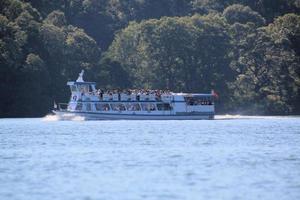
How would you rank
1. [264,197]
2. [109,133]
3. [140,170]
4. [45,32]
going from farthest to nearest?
[45,32], [109,133], [140,170], [264,197]

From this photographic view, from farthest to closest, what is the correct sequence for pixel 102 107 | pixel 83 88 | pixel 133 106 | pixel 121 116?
pixel 83 88 → pixel 133 106 → pixel 121 116 → pixel 102 107

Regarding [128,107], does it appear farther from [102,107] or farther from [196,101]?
[196,101]

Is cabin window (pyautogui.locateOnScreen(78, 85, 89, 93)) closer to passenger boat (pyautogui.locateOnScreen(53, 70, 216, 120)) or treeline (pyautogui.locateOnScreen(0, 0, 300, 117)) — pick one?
passenger boat (pyautogui.locateOnScreen(53, 70, 216, 120))

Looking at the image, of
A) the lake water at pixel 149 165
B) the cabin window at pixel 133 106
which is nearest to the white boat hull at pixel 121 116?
the cabin window at pixel 133 106

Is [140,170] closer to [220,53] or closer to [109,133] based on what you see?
[109,133]

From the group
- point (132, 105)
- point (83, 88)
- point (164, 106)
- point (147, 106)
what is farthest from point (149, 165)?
point (164, 106)

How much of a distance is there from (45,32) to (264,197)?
108869mm

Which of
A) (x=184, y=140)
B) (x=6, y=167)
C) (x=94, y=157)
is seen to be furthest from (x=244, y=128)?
(x=6, y=167)

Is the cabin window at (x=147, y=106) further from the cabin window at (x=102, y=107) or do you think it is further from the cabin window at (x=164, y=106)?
the cabin window at (x=102, y=107)

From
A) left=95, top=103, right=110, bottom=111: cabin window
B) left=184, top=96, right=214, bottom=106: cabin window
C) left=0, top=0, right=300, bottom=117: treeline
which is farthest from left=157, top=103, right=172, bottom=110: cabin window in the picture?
left=0, top=0, right=300, bottom=117: treeline

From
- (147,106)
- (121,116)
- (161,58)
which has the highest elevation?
(161,58)

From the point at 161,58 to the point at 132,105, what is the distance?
1294 inches

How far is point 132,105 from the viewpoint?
130875 millimetres

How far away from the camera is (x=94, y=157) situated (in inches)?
2594
